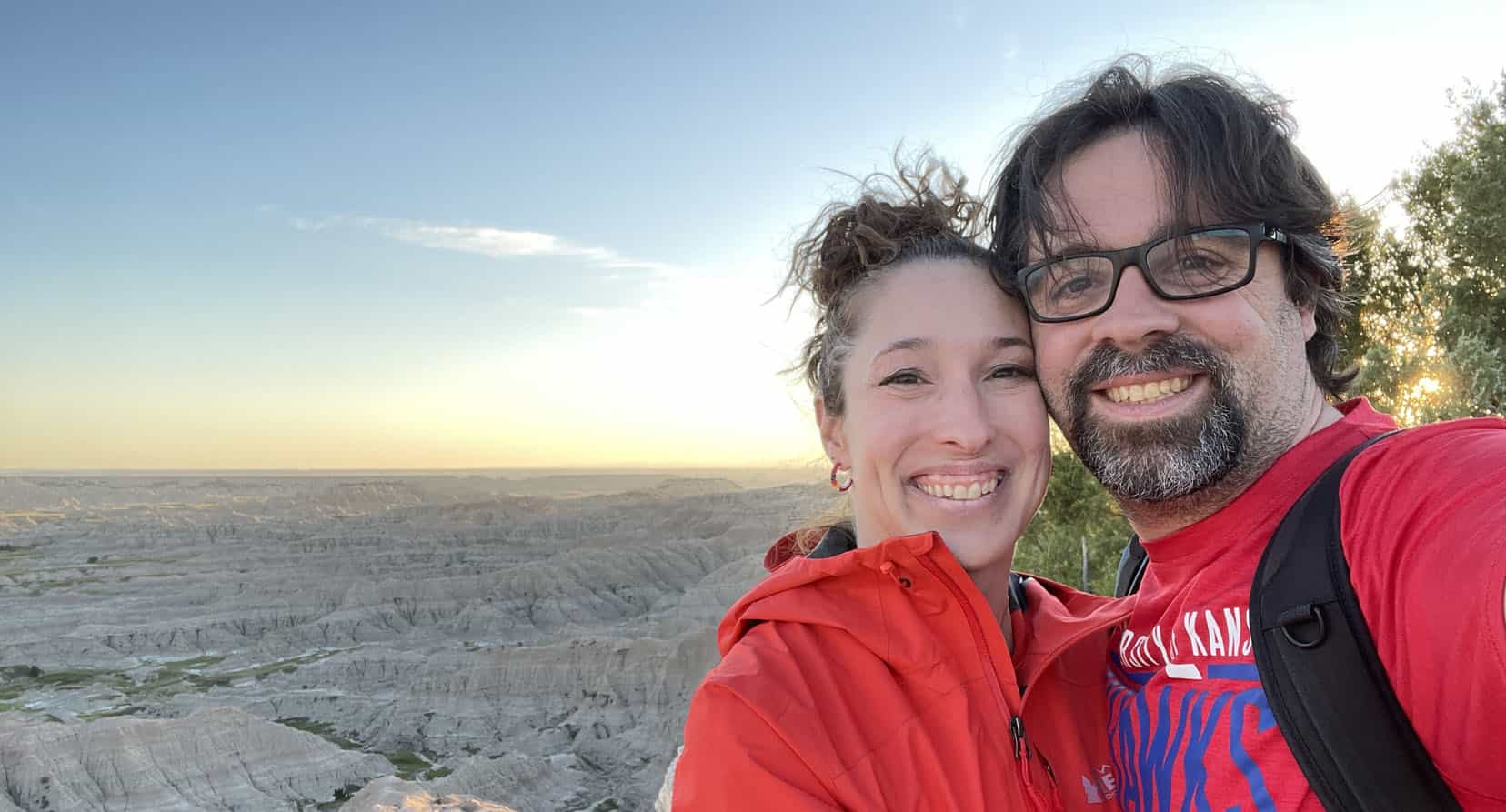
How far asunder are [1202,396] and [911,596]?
882mm

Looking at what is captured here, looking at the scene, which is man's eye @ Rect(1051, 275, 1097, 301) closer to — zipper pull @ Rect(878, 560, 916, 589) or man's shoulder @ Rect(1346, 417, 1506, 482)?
man's shoulder @ Rect(1346, 417, 1506, 482)

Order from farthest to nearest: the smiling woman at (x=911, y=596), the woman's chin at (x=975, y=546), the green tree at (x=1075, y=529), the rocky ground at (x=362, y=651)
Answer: the rocky ground at (x=362, y=651)
the green tree at (x=1075, y=529)
the woman's chin at (x=975, y=546)
the smiling woman at (x=911, y=596)

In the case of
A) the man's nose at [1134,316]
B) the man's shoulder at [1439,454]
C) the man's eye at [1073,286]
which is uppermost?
the man's eye at [1073,286]

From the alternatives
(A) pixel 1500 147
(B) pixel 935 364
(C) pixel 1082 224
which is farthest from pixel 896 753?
(A) pixel 1500 147

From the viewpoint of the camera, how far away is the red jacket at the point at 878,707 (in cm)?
156

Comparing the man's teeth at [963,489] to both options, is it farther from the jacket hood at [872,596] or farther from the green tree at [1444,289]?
the green tree at [1444,289]

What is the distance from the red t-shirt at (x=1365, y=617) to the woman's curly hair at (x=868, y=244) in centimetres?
91

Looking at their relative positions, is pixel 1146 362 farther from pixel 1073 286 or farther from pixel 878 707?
pixel 878 707

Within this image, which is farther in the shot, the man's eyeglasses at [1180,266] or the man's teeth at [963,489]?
the man's eyeglasses at [1180,266]

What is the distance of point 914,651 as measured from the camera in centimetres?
180

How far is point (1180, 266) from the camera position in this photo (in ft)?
7.30

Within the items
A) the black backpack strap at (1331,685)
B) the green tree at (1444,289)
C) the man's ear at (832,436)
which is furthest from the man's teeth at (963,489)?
the green tree at (1444,289)

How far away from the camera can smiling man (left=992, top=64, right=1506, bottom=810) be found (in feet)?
5.31

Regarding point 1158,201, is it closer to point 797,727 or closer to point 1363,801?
point 1363,801
